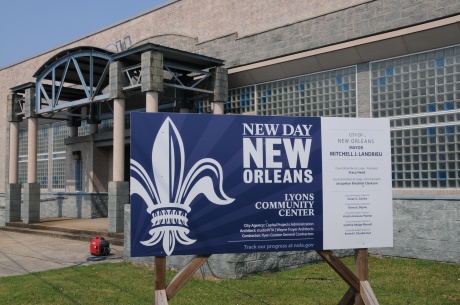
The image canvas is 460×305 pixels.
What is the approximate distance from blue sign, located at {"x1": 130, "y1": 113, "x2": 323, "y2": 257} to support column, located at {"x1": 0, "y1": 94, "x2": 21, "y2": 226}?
1906cm

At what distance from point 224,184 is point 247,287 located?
13.1 ft

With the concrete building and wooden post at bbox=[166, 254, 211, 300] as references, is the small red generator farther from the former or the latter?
wooden post at bbox=[166, 254, 211, 300]

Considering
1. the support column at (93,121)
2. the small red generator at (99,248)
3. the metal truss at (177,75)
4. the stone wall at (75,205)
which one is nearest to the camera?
the small red generator at (99,248)

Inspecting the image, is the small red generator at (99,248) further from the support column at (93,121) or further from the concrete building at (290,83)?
the support column at (93,121)

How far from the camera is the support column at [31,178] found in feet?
70.1

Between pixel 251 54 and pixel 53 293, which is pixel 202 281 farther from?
pixel 251 54

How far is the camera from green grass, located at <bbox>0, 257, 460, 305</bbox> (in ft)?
27.6

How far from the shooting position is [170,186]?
563cm

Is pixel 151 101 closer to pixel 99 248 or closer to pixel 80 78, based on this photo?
pixel 99 248

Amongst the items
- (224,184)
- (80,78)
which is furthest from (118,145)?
(224,184)

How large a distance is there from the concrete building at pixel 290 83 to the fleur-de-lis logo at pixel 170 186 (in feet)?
15.1

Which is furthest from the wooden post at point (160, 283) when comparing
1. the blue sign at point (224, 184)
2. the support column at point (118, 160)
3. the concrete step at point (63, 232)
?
the support column at point (118, 160)

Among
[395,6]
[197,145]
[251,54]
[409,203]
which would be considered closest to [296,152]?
[197,145]

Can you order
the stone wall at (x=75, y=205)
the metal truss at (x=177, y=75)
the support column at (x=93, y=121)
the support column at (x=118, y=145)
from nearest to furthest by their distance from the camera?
the metal truss at (x=177, y=75) → the support column at (x=118, y=145) → the stone wall at (x=75, y=205) → the support column at (x=93, y=121)
